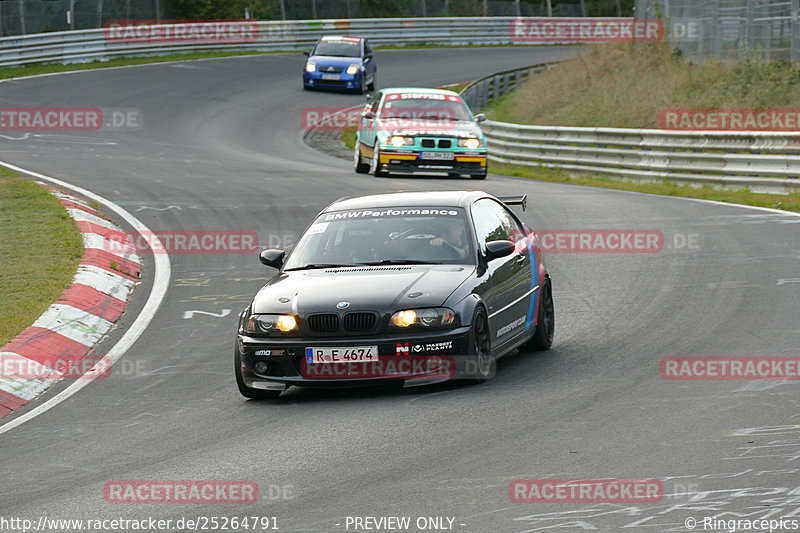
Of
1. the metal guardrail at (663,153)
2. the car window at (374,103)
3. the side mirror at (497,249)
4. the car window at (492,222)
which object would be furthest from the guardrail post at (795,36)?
the side mirror at (497,249)

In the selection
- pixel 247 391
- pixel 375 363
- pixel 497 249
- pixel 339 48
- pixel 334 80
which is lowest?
pixel 334 80

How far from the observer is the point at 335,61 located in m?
42.1

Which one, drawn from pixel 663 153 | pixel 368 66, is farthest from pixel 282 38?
pixel 663 153

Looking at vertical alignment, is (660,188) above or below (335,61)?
below

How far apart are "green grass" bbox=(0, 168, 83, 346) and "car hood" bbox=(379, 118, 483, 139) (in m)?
7.03

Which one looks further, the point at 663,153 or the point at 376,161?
the point at 663,153

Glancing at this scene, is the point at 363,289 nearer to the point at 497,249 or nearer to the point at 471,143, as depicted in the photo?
the point at 497,249

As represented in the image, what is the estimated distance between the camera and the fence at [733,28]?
91.6 ft

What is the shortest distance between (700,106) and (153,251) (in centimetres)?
1657

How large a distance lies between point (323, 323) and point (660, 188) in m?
16.1

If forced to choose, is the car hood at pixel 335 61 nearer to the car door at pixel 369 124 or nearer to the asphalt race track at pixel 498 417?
the car door at pixel 369 124

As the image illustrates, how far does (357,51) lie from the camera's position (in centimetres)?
4325

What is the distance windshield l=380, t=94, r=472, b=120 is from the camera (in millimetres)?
24859

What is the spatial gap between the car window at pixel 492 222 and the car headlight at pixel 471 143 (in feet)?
42.6
